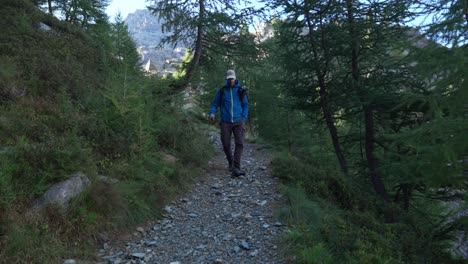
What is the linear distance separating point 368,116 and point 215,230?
765cm

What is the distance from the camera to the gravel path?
14.4ft

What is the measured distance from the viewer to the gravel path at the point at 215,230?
14.4 feet

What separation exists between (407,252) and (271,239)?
6.99 feet

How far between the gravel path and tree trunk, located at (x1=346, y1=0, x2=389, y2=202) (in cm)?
446

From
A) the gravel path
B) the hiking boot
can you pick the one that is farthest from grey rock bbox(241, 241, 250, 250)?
the hiking boot

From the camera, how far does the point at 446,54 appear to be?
5.01m

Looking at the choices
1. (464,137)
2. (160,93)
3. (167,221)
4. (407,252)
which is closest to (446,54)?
(464,137)

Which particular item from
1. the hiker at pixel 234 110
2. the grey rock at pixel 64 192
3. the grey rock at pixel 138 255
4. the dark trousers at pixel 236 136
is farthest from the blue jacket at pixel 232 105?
the grey rock at pixel 138 255

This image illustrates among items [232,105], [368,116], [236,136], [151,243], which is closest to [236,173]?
[236,136]

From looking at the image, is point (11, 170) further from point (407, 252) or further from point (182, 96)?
point (182, 96)

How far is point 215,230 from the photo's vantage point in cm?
529

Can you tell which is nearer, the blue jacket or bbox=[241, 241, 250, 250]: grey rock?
bbox=[241, 241, 250, 250]: grey rock

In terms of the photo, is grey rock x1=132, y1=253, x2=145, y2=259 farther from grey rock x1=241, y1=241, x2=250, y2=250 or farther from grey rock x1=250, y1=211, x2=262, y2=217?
grey rock x1=250, y1=211, x2=262, y2=217

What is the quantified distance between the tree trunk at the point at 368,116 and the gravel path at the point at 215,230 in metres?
4.46
